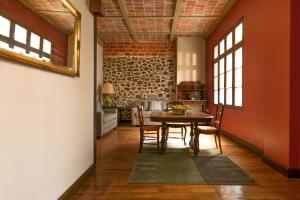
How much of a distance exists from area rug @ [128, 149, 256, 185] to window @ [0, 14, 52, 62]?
1840mm

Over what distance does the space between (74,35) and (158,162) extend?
2.29 m

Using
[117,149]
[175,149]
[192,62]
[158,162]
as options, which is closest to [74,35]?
[158,162]

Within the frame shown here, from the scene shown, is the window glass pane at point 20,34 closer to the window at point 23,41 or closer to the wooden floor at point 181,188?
the window at point 23,41

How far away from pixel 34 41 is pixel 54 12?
0.51 meters

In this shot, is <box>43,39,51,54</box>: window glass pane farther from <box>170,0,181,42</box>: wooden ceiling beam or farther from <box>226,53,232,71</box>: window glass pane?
<box>226,53,232,71</box>: window glass pane

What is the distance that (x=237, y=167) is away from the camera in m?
3.69

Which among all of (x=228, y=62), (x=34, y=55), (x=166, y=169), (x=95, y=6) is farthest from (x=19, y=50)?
(x=228, y=62)

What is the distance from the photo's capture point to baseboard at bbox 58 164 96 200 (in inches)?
Answer: 95.4

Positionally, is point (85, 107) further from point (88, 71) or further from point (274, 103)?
point (274, 103)

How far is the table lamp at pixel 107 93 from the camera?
882cm

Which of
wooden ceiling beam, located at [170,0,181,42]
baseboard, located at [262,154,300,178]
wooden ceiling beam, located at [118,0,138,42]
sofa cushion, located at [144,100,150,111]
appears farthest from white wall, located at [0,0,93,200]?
sofa cushion, located at [144,100,150,111]

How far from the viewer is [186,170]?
11.7 feet

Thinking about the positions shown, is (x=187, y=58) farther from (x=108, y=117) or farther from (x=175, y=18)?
(x=108, y=117)

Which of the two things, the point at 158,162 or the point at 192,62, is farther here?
the point at 192,62
